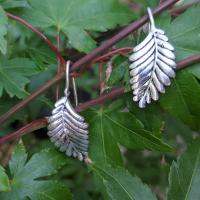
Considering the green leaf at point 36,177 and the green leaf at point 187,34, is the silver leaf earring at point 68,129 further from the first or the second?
the green leaf at point 187,34

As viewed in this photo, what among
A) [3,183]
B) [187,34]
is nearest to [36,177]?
[3,183]

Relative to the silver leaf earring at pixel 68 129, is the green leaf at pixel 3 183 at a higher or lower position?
lower

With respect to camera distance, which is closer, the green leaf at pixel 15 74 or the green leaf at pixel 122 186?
the green leaf at pixel 122 186

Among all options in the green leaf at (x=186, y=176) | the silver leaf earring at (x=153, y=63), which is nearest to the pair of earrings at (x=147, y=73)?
the silver leaf earring at (x=153, y=63)

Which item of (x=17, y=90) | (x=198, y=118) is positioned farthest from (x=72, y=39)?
(x=198, y=118)

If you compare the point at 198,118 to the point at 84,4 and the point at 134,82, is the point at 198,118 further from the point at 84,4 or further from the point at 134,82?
the point at 84,4

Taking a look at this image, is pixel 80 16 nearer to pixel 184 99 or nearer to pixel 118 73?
pixel 118 73

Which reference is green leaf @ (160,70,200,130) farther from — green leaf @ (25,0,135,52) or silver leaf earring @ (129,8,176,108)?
green leaf @ (25,0,135,52)

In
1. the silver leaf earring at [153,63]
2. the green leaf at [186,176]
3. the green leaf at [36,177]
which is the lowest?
the green leaf at [36,177]
